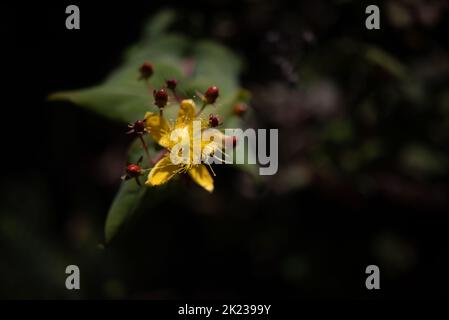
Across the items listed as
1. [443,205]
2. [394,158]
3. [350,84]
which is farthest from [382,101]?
[443,205]

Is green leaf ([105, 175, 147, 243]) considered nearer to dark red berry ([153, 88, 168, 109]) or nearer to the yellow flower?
the yellow flower

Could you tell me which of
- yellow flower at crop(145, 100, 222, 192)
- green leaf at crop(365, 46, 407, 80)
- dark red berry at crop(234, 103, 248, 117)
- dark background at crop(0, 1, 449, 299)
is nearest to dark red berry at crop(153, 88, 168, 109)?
yellow flower at crop(145, 100, 222, 192)

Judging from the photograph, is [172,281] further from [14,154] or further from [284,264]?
[14,154]

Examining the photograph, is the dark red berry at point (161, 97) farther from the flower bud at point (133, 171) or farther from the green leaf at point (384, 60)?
the green leaf at point (384, 60)

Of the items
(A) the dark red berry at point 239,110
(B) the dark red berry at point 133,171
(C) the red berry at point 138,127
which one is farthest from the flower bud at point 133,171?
(A) the dark red berry at point 239,110

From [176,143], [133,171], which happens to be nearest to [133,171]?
[133,171]

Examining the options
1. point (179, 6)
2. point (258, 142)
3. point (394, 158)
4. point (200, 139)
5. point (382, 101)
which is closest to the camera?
point (200, 139)
